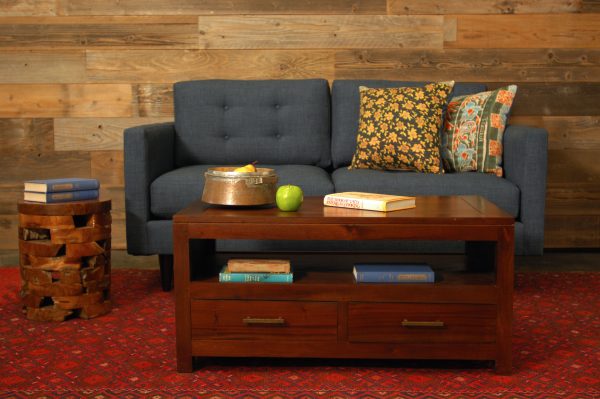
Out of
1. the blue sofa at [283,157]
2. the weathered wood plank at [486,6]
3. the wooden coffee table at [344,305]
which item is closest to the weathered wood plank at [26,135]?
the blue sofa at [283,157]

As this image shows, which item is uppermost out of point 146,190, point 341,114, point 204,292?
point 341,114

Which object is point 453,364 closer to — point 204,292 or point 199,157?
point 204,292

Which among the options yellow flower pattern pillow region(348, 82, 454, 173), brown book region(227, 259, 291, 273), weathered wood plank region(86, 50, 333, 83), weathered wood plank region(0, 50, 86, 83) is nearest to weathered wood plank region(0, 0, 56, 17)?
weathered wood plank region(0, 50, 86, 83)

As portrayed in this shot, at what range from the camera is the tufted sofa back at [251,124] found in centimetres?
348

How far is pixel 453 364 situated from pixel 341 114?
64.5 inches

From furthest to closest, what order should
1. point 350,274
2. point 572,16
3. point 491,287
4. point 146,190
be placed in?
point 572,16 → point 146,190 → point 350,274 → point 491,287

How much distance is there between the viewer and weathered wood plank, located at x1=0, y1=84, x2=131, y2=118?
3.85 metres

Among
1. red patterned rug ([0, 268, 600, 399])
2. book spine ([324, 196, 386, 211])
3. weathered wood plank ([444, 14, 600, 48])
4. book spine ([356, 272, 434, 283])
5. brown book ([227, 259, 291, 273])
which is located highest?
weathered wood plank ([444, 14, 600, 48])

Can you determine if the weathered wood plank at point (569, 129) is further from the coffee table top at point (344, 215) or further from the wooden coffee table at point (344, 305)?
the wooden coffee table at point (344, 305)

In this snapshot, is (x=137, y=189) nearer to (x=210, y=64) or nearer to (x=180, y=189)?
(x=180, y=189)

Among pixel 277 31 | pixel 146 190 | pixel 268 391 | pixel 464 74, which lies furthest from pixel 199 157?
pixel 268 391

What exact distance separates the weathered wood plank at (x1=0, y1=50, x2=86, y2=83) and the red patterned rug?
5.16 ft

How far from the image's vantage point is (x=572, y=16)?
3.77 metres

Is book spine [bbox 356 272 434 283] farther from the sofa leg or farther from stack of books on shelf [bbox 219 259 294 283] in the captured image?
the sofa leg
